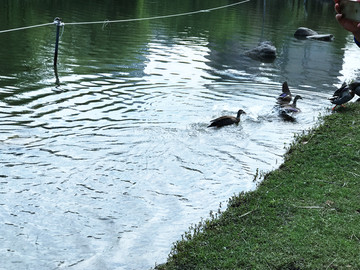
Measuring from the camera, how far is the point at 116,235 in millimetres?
5812

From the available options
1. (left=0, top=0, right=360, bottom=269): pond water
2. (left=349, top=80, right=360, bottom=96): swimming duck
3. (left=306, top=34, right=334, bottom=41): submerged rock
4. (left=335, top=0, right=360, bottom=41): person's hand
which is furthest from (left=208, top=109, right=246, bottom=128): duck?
(left=306, top=34, right=334, bottom=41): submerged rock

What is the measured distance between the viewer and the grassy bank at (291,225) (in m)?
4.75

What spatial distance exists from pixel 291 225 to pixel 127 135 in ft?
14.8

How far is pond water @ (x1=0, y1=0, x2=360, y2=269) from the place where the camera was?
583 centimetres

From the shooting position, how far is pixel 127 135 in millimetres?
9188

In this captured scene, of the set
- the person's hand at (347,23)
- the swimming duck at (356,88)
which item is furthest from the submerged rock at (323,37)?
the person's hand at (347,23)

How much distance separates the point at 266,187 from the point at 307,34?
69.4ft

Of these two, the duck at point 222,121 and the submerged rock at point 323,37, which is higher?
the submerged rock at point 323,37

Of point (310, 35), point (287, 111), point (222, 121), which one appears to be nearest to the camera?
point (222, 121)

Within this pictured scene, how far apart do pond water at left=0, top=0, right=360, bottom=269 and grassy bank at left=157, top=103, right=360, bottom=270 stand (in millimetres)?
514

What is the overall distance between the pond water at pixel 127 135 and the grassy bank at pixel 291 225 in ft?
1.69

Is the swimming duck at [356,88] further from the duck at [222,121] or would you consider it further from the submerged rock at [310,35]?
the submerged rock at [310,35]

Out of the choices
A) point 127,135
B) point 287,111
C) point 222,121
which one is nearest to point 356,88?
point 287,111

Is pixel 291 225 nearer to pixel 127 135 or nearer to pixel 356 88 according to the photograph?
pixel 127 135
